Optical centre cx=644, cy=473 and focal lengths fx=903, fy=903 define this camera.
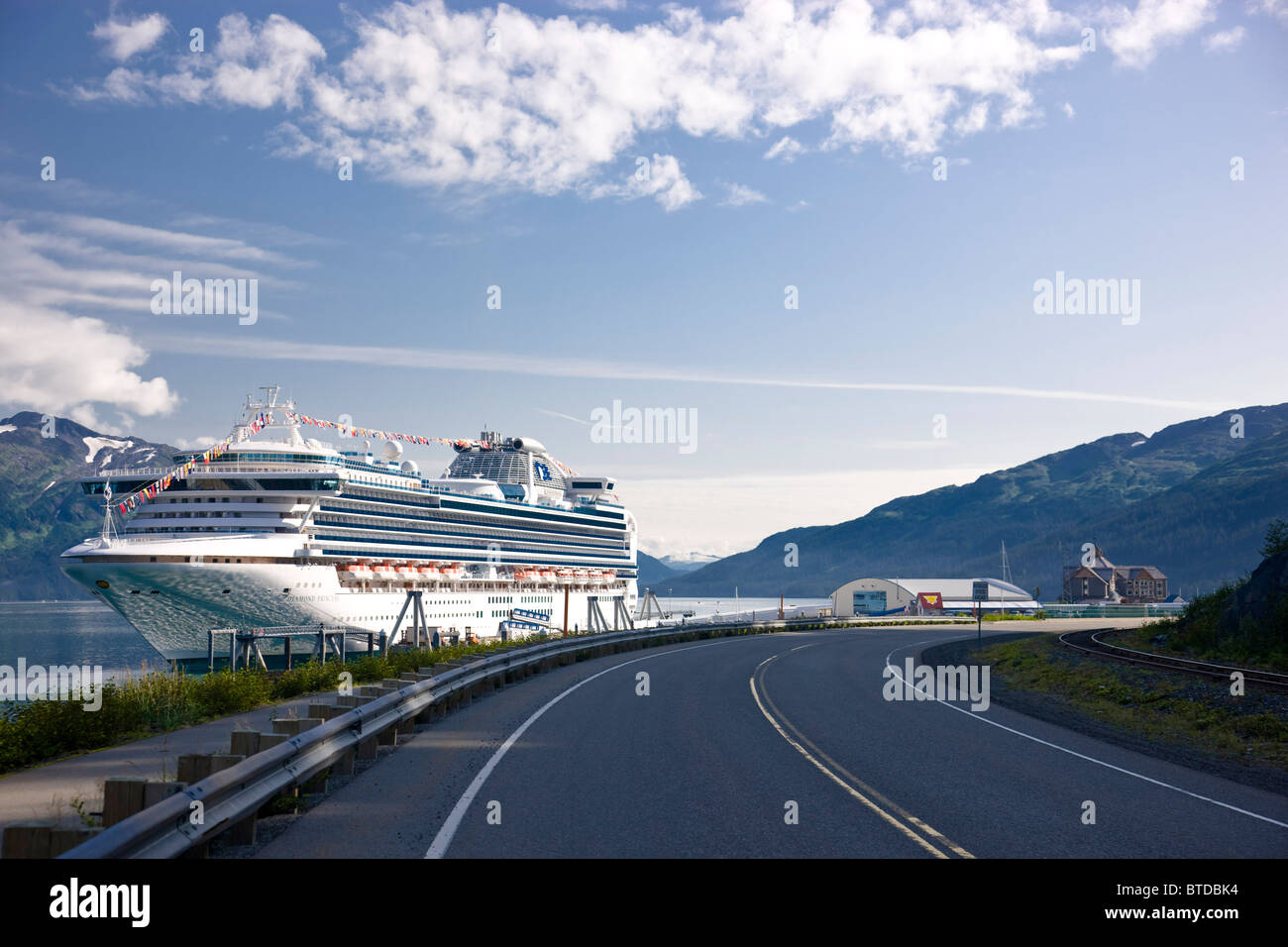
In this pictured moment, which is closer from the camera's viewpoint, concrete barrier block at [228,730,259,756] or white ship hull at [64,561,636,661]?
concrete barrier block at [228,730,259,756]

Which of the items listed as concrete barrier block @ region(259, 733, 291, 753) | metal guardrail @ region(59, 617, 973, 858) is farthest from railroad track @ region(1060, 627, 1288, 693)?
concrete barrier block @ region(259, 733, 291, 753)

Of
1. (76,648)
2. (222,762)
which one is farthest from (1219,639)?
(76,648)

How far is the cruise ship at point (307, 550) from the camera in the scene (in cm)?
4528

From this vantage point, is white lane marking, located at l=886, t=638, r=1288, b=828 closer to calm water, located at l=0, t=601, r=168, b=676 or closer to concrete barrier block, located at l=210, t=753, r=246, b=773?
concrete barrier block, located at l=210, t=753, r=246, b=773

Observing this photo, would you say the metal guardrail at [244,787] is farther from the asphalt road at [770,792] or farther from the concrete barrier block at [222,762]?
the asphalt road at [770,792]

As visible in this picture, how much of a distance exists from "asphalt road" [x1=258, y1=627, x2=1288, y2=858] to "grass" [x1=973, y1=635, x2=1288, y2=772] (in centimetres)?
189

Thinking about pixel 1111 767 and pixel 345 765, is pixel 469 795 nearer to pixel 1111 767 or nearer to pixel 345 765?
pixel 345 765

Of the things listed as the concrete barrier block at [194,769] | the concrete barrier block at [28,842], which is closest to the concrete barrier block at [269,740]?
the concrete barrier block at [194,769]

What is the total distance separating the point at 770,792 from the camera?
9.26m

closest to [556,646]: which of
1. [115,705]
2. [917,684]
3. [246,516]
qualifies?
[917,684]

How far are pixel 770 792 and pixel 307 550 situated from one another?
143ft

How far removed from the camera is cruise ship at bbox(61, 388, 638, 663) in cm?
4528
